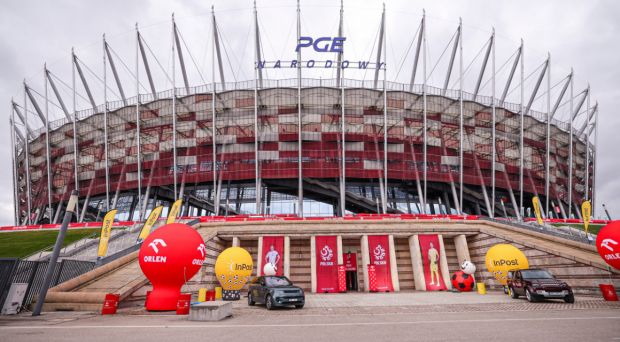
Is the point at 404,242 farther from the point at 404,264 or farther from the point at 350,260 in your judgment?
the point at 350,260

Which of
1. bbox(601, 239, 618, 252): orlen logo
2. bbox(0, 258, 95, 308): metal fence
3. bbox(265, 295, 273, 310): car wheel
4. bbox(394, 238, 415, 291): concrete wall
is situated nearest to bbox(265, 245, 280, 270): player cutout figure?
bbox(394, 238, 415, 291): concrete wall

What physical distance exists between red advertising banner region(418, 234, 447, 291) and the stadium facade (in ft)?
89.3

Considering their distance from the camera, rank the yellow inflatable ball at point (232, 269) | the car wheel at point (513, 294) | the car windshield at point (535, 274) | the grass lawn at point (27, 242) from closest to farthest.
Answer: the car windshield at point (535, 274)
the car wheel at point (513, 294)
the yellow inflatable ball at point (232, 269)
the grass lawn at point (27, 242)

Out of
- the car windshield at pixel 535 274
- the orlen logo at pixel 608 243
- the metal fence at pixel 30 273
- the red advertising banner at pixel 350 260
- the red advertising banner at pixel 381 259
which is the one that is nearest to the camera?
the metal fence at pixel 30 273

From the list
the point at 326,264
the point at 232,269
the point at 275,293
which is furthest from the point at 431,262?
the point at 275,293

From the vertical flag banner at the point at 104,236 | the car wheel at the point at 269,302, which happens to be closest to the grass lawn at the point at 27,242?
the vertical flag banner at the point at 104,236

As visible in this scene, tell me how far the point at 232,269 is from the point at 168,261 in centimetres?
573

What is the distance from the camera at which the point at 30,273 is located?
54.9ft

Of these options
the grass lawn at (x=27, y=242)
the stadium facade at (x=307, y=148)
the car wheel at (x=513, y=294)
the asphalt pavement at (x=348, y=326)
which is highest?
the stadium facade at (x=307, y=148)

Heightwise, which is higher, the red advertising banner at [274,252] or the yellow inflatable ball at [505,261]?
the red advertising banner at [274,252]

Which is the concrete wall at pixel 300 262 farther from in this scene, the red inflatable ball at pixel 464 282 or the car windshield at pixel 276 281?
the red inflatable ball at pixel 464 282

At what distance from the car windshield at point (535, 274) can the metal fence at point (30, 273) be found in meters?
21.0

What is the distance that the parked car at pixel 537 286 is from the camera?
18.0 metres

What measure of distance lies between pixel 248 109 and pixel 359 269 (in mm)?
36659
